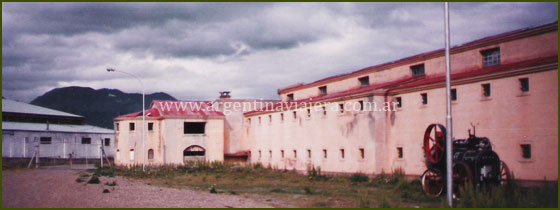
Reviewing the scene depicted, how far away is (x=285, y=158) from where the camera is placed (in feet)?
137

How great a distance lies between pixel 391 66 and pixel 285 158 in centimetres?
1297

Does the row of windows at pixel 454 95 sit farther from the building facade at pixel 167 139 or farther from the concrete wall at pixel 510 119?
the building facade at pixel 167 139

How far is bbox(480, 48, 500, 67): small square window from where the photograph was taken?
84.9 feet

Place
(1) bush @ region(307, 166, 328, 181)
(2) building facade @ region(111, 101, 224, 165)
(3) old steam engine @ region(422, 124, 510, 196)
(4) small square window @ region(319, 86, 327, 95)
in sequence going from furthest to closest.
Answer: (2) building facade @ region(111, 101, 224, 165) < (4) small square window @ region(319, 86, 327, 95) < (1) bush @ region(307, 166, 328, 181) < (3) old steam engine @ region(422, 124, 510, 196)

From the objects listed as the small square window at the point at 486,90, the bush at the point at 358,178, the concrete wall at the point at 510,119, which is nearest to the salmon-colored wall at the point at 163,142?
the bush at the point at 358,178

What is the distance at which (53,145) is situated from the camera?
53875 millimetres

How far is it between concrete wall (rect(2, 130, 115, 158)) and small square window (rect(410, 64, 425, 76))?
32.5 metres

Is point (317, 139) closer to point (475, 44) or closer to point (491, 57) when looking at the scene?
point (475, 44)

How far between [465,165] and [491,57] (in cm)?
787

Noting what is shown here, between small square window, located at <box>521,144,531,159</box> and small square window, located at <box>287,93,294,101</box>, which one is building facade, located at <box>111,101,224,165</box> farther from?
small square window, located at <box>521,144,531,159</box>

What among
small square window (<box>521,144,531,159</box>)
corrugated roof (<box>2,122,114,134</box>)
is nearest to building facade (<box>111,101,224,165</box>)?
corrugated roof (<box>2,122,114,134</box>)

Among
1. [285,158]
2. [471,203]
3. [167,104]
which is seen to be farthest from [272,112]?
[471,203]

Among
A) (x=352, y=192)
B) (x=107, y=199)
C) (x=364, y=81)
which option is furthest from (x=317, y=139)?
(x=107, y=199)

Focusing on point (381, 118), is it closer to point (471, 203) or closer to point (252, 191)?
point (252, 191)
